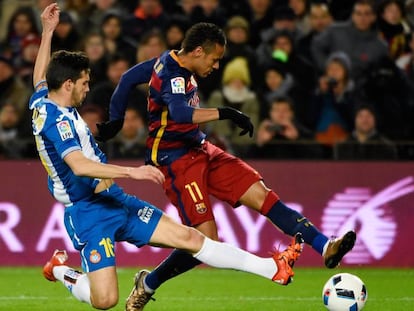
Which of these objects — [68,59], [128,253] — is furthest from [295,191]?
[68,59]

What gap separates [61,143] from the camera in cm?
721

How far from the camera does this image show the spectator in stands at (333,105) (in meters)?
12.7

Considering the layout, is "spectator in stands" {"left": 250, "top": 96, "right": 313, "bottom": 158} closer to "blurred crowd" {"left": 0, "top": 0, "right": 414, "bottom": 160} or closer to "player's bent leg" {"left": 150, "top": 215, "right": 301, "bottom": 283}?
"blurred crowd" {"left": 0, "top": 0, "right": 414, "bottom": 160}

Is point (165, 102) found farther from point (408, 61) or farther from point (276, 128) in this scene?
point (408, 61)

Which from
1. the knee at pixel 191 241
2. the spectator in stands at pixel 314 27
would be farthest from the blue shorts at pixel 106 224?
the spectator in stands at pixel 314 27

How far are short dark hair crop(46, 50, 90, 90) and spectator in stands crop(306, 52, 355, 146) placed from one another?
5.61 m

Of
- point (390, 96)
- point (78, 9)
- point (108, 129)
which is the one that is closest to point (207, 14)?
point (78, 9)

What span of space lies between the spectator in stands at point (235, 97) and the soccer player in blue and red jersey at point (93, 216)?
4862 mm

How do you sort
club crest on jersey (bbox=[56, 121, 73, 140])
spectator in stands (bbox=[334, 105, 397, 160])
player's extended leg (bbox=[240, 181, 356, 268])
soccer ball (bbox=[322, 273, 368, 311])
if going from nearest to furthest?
club crest on jersey (bbox=[56, 121, 73, 140]) < soccer ball (bbox=[322, 273, 368, 311]) < player's extended leg (bbox=[240, 181, 356, 268]) < spectator in stands (bbox=[334, 105, 397, 160])

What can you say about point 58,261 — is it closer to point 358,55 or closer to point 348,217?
point 348,217

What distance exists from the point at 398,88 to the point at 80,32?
3877 mm

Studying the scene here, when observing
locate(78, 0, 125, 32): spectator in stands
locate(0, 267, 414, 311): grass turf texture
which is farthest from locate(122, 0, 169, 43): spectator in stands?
locate(0, 267, 414, 311): grass turf texture

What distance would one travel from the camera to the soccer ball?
7.74 m

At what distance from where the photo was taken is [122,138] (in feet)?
40.1
